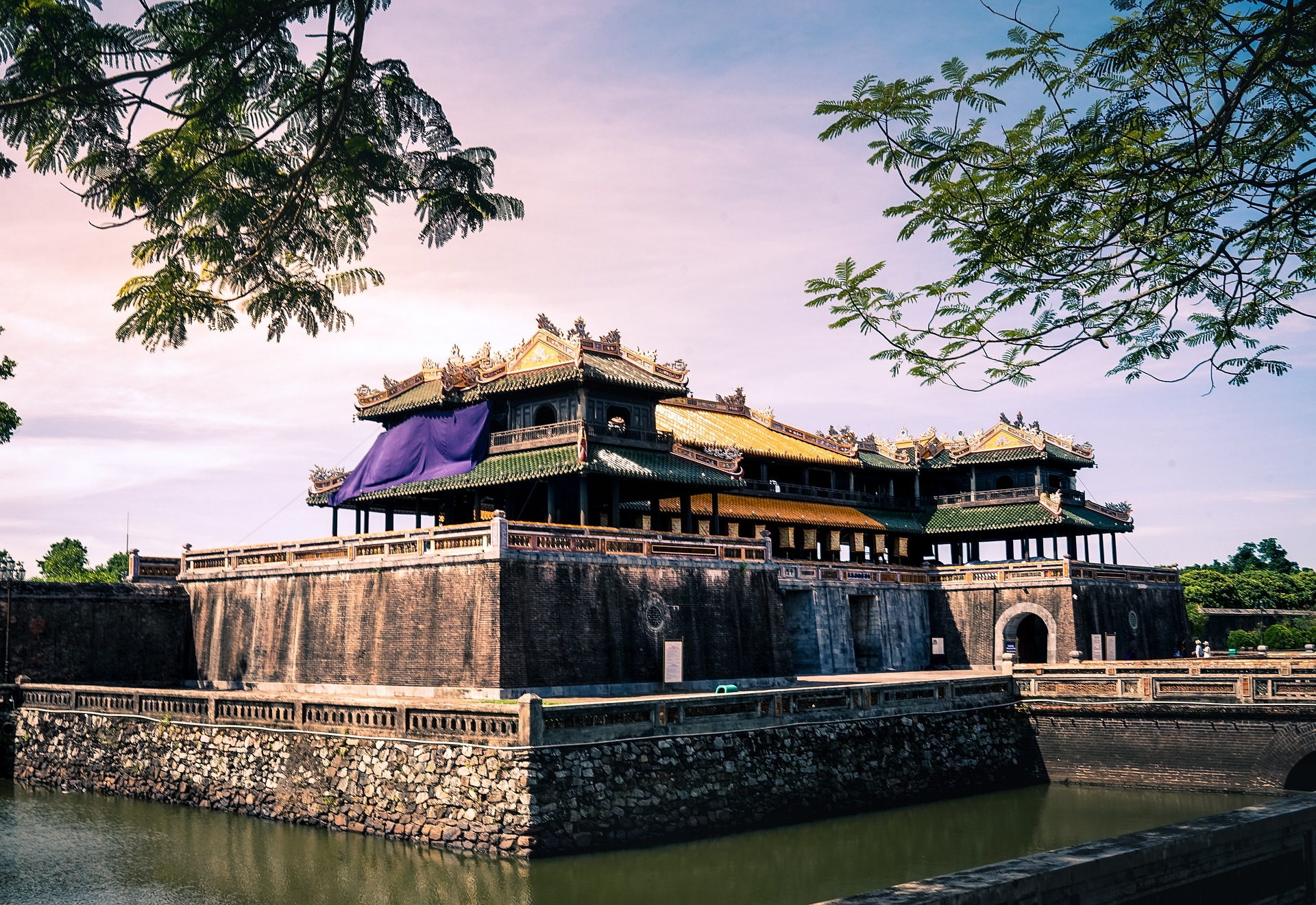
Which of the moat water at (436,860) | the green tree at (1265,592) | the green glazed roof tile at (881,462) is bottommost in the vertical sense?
the moat water at (436,860)

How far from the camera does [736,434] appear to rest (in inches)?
1956

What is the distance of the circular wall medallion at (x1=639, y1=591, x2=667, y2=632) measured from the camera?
32812mm

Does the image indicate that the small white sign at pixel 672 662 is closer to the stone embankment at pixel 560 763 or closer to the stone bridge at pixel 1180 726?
the stone embankment at pixel 560 763

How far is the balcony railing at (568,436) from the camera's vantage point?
119 feet

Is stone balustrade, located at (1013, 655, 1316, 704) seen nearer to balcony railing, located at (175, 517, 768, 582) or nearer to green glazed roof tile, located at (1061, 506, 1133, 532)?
balcony railing, located at (175, 517, 768, 582)

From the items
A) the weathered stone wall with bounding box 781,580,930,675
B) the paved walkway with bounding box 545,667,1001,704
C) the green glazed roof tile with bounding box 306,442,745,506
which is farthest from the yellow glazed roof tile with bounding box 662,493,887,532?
the paved walkway with bounding box 545,667,1001,704

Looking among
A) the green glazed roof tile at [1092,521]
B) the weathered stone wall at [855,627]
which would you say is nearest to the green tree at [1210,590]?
the green glazed roof tile at [1092,521]

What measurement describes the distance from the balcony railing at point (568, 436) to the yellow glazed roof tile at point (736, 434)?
7986 mm

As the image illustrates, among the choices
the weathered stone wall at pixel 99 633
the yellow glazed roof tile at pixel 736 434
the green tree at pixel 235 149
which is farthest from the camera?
the yellow glazed roof tile at pixel 736 434

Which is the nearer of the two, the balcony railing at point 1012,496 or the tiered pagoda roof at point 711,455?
the tiered pagoda roof at point 711,455

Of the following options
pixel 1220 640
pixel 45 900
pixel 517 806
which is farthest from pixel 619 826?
pixel 1220 640

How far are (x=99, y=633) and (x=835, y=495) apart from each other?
28499 mm

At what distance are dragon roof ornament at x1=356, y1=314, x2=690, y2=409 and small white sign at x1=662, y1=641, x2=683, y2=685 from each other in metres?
9.38

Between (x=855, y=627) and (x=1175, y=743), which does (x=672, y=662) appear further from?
(x=855, y=627)
